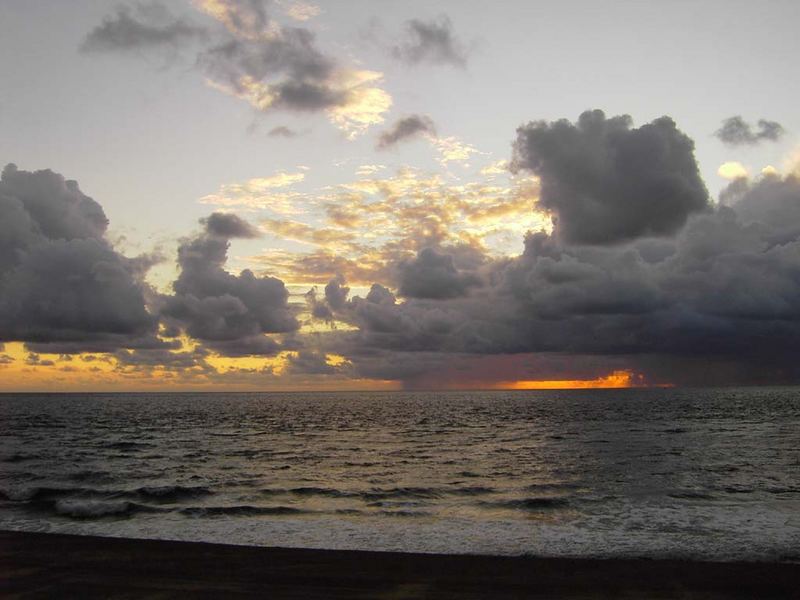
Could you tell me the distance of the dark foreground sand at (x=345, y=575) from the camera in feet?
42.5

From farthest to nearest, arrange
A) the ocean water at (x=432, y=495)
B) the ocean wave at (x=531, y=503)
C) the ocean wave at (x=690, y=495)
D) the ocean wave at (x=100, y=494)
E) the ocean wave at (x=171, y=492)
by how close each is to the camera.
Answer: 1. the ocean wave at (x=171, y=492)
2. the ocean wave at (x=100, y=494)
3. the ocean wave at (x=690, y=495)
4. the ocean wave at (x=531, y=503)
5. the ocean water at (x=432, y=495)

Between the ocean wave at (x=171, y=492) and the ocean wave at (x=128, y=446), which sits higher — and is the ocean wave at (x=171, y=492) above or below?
above

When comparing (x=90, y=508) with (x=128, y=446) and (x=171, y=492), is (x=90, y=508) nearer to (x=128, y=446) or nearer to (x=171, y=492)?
(x=171, y=492)

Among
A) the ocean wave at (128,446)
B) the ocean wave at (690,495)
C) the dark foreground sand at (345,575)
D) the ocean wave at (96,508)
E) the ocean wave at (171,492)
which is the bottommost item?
the ocean wave at (128,446)

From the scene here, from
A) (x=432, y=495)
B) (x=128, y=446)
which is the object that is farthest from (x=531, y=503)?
(x=128, y=446)

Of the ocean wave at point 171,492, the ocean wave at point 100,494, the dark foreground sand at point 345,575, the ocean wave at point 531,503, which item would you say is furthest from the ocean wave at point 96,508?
the ocean wave at point 531,503

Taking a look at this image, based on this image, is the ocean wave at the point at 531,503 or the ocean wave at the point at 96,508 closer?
the ocean wave at the point at 96,508

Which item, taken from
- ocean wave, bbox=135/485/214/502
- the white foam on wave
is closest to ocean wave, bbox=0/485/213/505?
ocean wave, bbox=135/485/214/502

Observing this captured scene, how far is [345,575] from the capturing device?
46.8ft

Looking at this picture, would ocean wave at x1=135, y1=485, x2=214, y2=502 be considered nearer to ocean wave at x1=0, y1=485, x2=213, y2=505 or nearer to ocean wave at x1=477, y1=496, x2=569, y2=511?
ocean wave at x1=0, y1=485, x2=213, y2=505

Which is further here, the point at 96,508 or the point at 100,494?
the point at 100,494

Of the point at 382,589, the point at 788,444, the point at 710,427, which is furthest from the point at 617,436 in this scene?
the point at 382,589


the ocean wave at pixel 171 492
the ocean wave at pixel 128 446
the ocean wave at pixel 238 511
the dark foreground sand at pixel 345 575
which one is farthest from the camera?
the ocean wave at pixel 128 446

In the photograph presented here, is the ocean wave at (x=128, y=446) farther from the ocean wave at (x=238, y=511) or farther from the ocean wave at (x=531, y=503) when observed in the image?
the ocean wave at (x=531, y=503)
